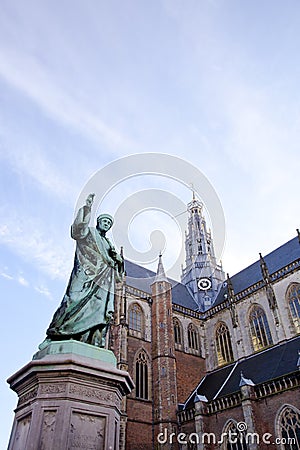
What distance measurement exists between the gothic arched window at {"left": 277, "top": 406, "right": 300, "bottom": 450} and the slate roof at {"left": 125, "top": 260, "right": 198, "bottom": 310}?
498 inches

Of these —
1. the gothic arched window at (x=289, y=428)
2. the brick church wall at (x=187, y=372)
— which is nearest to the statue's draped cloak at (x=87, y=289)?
the gothic arched window at (x=289, y=428)

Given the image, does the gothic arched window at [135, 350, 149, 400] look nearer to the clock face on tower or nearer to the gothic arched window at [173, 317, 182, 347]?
the gothic arched window at [173, 317, 182, 347]

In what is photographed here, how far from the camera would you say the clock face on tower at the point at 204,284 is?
35.1m

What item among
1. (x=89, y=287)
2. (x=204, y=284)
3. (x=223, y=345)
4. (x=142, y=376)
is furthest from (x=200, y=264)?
(x=89, y=287)

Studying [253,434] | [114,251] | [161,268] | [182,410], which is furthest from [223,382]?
[114,251]

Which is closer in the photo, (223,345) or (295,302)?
(295,302)

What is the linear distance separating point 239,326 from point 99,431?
23321 mm

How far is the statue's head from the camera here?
19.0 ft

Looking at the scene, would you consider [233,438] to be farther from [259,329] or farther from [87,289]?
[87,289]

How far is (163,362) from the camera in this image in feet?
76.8

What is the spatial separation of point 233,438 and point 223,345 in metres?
8.89

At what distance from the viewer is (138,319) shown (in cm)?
2547

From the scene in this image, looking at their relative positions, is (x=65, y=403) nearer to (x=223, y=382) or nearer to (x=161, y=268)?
(x=223, y=382)

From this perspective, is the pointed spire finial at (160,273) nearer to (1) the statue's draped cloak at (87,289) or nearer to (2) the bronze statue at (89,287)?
(2) the bronze statue at (89,287)
